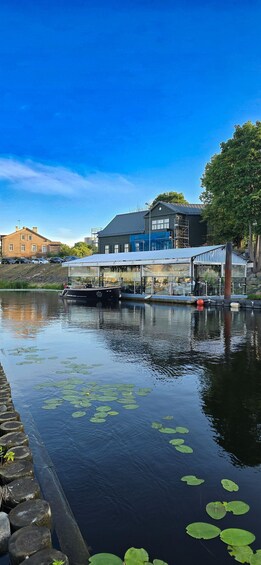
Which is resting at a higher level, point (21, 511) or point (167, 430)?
point (21, 511)

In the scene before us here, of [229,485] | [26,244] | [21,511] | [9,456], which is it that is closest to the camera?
[21,511]

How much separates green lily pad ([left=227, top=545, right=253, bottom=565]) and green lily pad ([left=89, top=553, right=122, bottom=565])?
0.92m

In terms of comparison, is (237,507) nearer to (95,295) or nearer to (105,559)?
(105,559)

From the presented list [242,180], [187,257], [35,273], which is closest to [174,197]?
[35,273]

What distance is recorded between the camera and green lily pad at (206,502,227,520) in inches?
140

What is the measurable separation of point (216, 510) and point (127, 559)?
108cm

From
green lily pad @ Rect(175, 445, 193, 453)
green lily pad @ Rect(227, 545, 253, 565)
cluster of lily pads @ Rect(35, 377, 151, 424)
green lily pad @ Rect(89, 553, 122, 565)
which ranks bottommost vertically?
green lily pad @ Rect(227, 545, 253, 565)

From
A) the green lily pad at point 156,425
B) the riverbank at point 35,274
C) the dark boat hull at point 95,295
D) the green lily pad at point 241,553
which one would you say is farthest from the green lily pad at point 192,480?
the riverbank at point 35,274

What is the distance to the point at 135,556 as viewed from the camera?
A: 9.86 ft

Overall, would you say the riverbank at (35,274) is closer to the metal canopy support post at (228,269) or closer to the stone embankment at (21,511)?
the metal canopy support post at (228,269)

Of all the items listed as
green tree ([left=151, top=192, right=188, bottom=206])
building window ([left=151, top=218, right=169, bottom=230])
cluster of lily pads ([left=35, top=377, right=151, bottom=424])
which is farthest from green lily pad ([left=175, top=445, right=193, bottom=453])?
green tree ([left=151, top=192, right=188, bottom=206])

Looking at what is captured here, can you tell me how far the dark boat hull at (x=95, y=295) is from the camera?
1332 inches

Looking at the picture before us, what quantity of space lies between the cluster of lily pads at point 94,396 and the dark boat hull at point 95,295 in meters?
25.3

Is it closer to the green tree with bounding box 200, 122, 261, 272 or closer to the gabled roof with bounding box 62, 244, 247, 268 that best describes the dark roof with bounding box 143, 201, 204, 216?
the green tree with bounding box 200, 122, 261, 272
